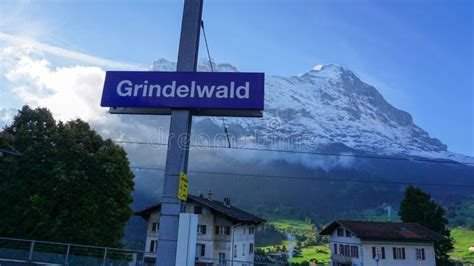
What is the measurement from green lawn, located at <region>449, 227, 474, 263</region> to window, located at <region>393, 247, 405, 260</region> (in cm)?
8185

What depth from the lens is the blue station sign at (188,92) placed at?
830 centimetres

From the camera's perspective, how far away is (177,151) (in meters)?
7.74

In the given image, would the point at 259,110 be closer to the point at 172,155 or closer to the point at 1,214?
the point at 172,155

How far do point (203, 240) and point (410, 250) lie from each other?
25.2 meters

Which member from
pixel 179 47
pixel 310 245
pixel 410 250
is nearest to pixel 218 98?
pixel 179 47

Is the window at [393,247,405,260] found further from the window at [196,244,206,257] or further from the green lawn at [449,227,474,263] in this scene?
the green lawn at [449,227,474,263]

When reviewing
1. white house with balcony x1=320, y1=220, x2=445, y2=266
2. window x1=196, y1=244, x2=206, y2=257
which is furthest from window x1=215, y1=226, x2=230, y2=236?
white house with balcony x1=320, y1=220, x2=445, y2=266

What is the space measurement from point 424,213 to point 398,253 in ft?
55.8

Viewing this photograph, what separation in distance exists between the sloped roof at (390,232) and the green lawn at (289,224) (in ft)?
408

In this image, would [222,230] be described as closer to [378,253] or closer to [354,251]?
[354,251]

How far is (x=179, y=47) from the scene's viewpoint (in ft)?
28.3

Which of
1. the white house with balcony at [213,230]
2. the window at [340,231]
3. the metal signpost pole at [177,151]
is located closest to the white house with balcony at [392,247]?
the window at [340,231]

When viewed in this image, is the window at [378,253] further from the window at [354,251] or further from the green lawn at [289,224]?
the green lawn at [289,224]

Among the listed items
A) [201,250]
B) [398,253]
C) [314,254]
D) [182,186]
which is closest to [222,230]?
[201,250]
